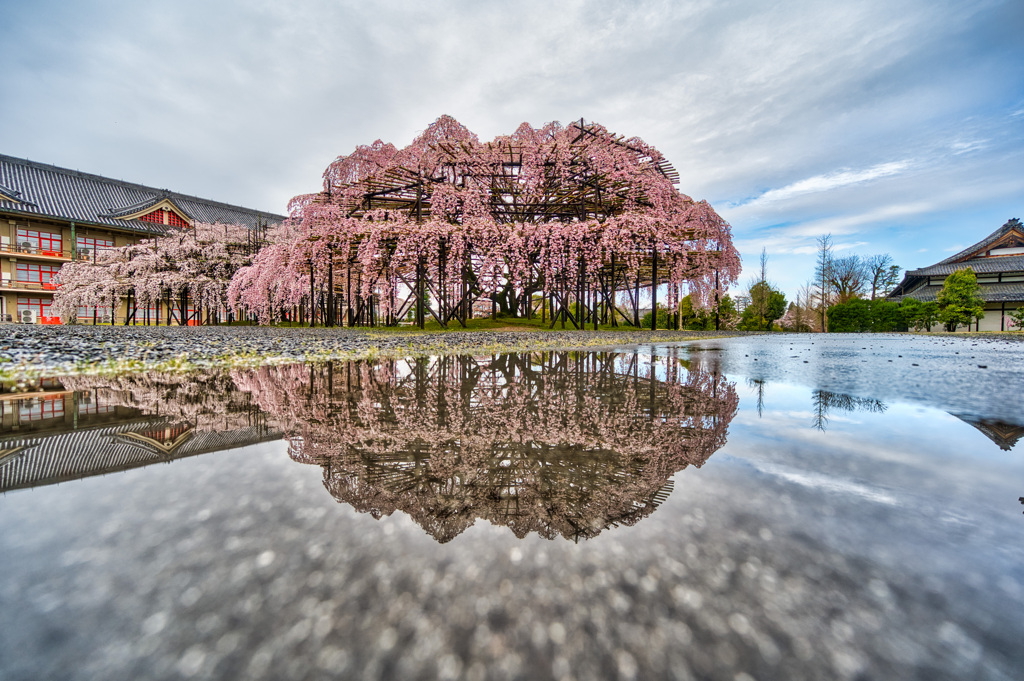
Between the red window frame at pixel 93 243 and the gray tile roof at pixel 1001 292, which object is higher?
the red window frame at pixel 93 243

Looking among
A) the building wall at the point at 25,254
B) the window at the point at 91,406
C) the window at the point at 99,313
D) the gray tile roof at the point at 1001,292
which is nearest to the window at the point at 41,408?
the window at the point at 91,406

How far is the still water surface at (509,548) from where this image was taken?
0.81 meters

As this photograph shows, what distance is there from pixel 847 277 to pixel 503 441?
5712 cm

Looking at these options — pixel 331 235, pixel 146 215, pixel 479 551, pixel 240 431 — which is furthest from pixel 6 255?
pixel 479 551

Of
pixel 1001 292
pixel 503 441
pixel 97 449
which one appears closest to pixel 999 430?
pixel 503 441

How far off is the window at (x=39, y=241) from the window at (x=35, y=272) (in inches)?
47.1

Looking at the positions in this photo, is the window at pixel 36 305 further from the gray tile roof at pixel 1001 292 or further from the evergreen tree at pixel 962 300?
the gray tile roof at pixel 1001 292

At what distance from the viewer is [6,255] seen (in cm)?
3002

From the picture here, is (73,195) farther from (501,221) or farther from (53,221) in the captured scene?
(501,221)

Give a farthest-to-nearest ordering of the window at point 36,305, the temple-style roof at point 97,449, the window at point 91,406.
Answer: the window at point 36,305 < the window at point 91,406 < the temple-style roof at point 97,449

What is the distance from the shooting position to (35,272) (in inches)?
1233

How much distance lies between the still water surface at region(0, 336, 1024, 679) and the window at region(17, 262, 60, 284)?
43877mm

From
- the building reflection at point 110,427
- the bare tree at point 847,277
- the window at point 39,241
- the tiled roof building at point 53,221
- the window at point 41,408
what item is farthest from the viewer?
the bare tree at point 847,277

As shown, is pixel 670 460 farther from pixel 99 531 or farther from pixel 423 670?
pixel 99 531
